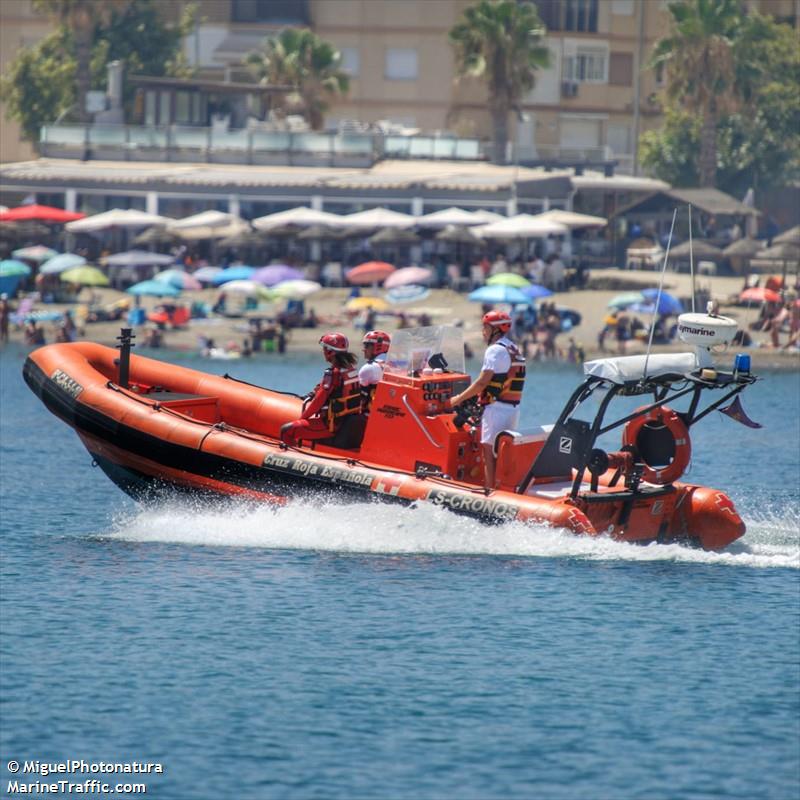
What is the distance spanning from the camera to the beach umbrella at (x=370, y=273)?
148ft

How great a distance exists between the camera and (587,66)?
7219cm

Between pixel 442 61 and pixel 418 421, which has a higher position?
pixel 442 61

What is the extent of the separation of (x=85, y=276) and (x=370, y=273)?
7132 millimetres

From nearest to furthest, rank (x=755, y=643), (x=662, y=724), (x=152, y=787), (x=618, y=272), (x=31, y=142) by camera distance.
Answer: (x=152, y=787)
(x=662, y=724)
(x=755, y=643)
(x=618, y=272)
(x=31, y=142)

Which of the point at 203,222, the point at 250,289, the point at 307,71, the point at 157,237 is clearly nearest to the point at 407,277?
the point at 250,289

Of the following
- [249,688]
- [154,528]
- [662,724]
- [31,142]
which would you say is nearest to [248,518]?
[154,528]

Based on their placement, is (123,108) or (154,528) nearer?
(154,528)

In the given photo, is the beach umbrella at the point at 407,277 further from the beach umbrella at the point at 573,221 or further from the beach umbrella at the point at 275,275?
the beach umbrella at the point at 573,221

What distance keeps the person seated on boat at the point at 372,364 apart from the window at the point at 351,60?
56.0m

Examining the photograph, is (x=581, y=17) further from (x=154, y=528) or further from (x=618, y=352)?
(x=154, y=528)

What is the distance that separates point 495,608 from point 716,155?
49.2 m

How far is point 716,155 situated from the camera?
6228 cm

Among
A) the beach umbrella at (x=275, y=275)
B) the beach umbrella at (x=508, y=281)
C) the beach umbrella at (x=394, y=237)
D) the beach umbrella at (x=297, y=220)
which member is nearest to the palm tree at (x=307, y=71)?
the beach umbrella at (x=297, y=220)

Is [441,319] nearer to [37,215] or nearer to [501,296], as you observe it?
[501,296]
